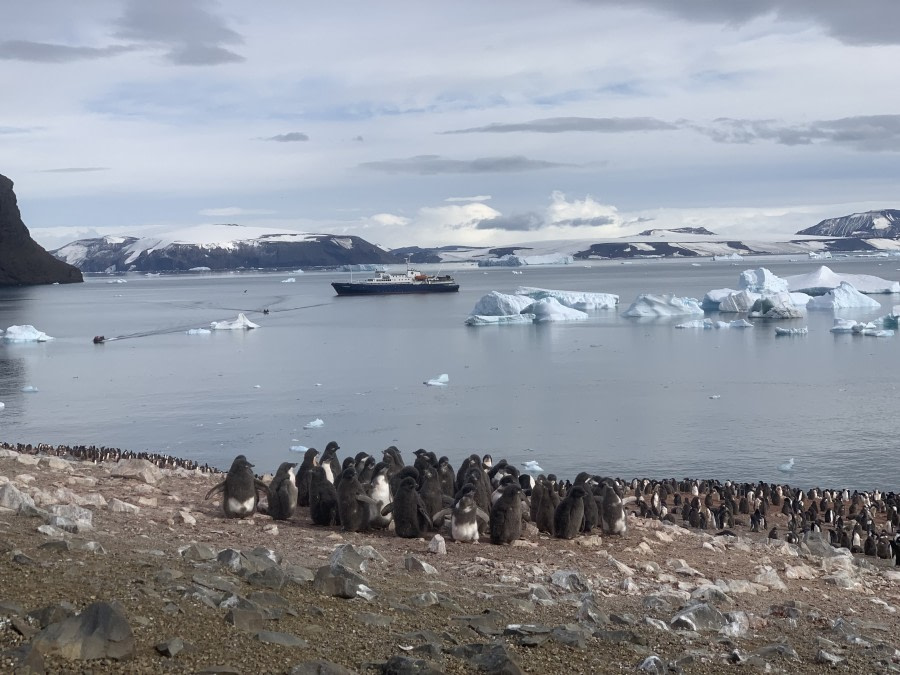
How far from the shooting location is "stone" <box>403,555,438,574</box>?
300 inches

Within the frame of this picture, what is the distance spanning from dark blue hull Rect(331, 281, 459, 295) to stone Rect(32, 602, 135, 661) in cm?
8952

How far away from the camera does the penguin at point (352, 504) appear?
9.73 metres

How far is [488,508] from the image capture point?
10.2m

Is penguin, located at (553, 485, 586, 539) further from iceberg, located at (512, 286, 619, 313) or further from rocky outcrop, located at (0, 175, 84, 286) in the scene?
rocky outcrop, located at (0, 175, 84, 286)

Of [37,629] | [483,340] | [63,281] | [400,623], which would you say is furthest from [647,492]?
[63,281]

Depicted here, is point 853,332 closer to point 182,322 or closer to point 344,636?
point 182,322

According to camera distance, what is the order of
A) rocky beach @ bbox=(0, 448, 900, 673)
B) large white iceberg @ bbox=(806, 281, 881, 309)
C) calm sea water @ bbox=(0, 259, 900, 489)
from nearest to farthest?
rocky beach @ bbox=(0, 448, 900, 673), calm sea water @ bbox=(0, 259, 900, 489), large white iceberg @ bbox=(806, 281, 881, 309)

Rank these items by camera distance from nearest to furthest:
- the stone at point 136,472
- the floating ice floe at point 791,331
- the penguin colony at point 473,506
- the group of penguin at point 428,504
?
the group of penguin at point 428,504, the penguin colony at point 473,506, the stone at point 136,472, the floating ice floe at point 791,331

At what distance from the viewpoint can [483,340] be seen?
1833 inches

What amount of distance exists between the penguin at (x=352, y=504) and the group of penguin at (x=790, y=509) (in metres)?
4.42

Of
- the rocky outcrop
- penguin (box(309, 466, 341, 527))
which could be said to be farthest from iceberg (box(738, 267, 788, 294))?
the rocky outcrop

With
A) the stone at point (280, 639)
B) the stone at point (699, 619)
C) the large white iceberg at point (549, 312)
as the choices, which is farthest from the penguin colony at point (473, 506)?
the large white iceberg at point (549, 312)

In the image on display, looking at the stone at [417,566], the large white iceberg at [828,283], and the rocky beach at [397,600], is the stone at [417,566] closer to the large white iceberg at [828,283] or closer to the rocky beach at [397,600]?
the rocky beach at [397,600]

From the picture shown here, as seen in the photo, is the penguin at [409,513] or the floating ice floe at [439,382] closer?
the penguin at [409,513]
